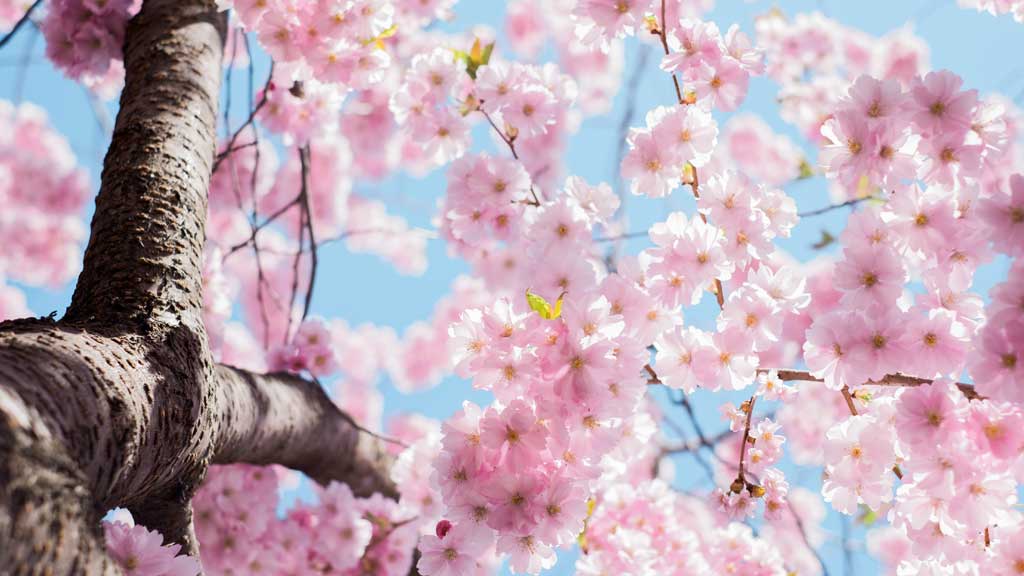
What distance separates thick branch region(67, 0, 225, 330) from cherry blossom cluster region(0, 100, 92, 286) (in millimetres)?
3898

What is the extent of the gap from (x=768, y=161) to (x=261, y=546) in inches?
225

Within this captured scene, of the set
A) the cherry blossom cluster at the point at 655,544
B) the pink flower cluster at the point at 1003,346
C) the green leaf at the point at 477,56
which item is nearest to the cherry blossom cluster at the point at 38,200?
the green leaf at the point at 477,56

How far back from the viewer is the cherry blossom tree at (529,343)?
3.60ft

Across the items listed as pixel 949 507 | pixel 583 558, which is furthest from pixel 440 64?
pixel 949 507

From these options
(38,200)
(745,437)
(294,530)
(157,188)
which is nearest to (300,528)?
(294,530)

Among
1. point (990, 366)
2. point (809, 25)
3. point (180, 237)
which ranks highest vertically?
point (809, 25)

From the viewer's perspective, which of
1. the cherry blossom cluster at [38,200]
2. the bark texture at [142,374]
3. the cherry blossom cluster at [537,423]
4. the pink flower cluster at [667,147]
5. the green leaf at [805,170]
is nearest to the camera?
the bark texture at [142,374]

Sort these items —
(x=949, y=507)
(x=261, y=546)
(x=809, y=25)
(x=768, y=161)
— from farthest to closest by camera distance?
(x=768, y=161), (x=809, y=25), (x=261, y=546), (x=949, y=507)

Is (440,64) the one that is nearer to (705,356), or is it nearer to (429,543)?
(705,356)

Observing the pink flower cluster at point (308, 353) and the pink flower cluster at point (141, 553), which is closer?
the pink flower cluster at point (141, 553)

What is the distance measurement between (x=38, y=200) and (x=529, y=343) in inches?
196

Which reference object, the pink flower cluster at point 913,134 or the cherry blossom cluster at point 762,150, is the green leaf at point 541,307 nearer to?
the pink flower cluster at point 913,134

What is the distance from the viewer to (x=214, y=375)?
138cm

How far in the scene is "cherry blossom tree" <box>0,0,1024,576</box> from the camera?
3.60ft
